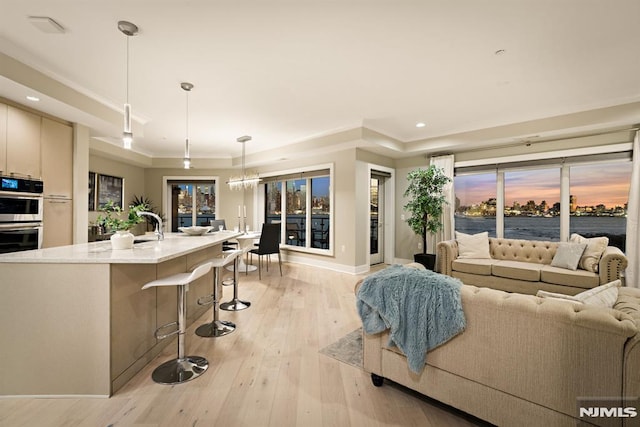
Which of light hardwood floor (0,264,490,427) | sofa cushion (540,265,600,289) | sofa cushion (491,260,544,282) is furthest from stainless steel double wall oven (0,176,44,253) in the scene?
sofa cushion (540,265,600,289)

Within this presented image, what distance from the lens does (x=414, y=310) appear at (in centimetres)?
165

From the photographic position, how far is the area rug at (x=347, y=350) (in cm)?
233

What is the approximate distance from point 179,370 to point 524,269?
4.32 meters

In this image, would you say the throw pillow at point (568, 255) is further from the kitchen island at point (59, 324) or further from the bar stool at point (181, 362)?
the kitchen island at point (59, 324)

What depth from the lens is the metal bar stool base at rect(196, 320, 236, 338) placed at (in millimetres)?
2781

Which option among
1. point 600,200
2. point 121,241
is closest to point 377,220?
point 600,200

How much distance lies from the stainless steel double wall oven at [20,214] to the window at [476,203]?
6713 mm

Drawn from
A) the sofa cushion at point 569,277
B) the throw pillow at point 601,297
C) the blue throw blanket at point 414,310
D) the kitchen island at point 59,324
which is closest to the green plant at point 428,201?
the sofa cushion at point 569,277

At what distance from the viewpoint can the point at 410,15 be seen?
216 centimetres

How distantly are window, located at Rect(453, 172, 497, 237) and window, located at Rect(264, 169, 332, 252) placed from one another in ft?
8.91

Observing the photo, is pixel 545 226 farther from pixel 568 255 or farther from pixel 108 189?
pixel 108 189

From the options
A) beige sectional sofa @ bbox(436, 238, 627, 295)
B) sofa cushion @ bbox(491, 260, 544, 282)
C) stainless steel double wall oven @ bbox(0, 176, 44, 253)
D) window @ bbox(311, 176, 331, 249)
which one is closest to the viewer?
stainless steel double wall oven @ bbox(0, 176, 44, 253)

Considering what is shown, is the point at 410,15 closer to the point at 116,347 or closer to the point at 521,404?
the point at 521,404

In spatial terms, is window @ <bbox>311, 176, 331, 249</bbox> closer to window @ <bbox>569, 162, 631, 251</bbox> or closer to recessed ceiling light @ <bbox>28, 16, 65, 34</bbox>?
window @ <bbox>569, 162, 631, 251</bbox>
